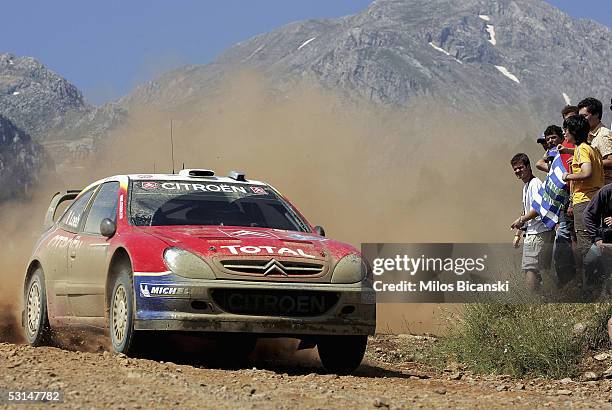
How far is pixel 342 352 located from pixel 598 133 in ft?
11.5

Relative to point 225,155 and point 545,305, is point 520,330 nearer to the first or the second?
point 545,305

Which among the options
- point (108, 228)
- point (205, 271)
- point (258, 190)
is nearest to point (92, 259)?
point (108, 228)

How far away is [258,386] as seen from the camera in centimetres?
736

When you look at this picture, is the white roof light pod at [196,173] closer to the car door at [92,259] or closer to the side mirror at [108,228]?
the car door at [92,259]

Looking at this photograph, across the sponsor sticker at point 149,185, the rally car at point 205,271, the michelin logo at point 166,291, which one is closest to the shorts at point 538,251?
the rally car at point 205,271

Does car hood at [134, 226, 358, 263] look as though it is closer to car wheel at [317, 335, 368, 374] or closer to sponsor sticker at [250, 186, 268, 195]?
car wheel at [317, 335, 368, 374]

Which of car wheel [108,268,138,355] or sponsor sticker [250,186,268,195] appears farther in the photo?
sponsor sticker [250,186,268,195]

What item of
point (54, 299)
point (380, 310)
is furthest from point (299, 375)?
point (380, 310)

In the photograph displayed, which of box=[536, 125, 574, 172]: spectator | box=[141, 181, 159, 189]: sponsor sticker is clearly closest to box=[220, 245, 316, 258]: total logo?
box=[141, 181, 159, 189]: sponsor sticker

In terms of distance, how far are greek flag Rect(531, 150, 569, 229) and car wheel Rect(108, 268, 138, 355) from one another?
434 centimetres

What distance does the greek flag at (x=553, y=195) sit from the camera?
35.6 feet

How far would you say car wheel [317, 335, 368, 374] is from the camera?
8.81 m

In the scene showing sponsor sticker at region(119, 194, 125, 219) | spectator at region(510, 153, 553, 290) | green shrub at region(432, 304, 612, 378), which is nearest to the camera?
sponsor sticker at region(119, 194, 125, 219)

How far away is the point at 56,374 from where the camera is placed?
287 inches
